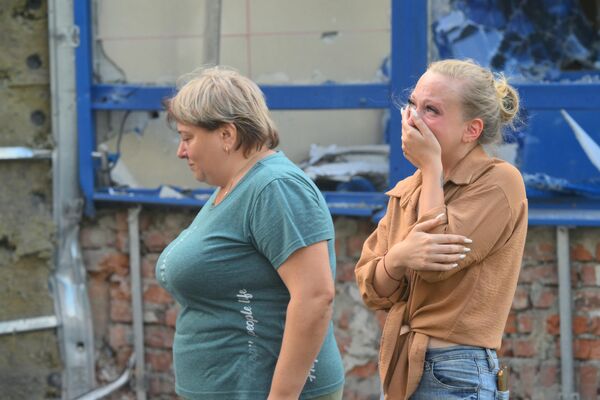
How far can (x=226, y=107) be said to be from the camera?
2490mm

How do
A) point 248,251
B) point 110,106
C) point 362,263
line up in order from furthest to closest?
point 110,106
point 362,263
point 248,251

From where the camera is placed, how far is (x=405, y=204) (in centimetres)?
258

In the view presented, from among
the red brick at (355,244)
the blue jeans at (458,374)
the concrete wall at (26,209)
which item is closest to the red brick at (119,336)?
the concrete wall at (26,209)

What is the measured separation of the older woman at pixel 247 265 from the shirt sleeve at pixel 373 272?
0.37 ft

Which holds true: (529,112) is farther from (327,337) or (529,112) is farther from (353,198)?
(327,337)

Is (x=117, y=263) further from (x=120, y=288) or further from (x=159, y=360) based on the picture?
(x=159, y=360)

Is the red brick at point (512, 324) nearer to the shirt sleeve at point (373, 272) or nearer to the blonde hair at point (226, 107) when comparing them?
the shirt sleeve at point (373, 272)

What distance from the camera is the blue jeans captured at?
2406mm

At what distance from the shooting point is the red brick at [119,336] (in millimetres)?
4891

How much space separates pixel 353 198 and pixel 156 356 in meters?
1.27

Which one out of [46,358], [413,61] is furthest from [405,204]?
[46,358]

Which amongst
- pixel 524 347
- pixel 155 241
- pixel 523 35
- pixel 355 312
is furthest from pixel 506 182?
pixel 155 241

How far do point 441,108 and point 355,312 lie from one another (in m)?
2.17

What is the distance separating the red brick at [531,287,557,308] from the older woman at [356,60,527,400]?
1.86m
